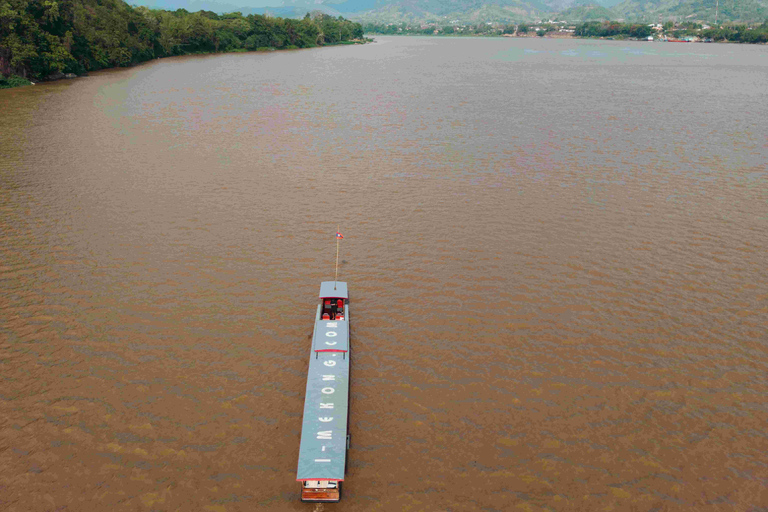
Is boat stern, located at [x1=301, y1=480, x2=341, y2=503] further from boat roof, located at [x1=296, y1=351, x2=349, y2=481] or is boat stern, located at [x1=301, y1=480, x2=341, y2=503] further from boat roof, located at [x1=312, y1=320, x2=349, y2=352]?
boat roof, located at [x1=312, y1=320, x2=349, y2=352]

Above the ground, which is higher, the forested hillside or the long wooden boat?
the forested hillside

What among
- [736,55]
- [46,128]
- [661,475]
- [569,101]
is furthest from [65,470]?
[736,55]

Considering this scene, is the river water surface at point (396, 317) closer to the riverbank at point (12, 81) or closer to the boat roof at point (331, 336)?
the boat roof at point (331, 336)

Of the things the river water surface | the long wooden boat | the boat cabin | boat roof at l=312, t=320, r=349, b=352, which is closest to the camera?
the long wooden boat

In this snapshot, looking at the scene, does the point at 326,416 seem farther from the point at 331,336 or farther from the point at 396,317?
the point at 396,317

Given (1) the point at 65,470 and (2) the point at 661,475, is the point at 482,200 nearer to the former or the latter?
(2) the point at 661,475

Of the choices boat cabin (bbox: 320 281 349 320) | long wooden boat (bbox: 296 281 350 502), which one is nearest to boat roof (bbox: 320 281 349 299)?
boat cabin (bbox: 320 281 349 320)

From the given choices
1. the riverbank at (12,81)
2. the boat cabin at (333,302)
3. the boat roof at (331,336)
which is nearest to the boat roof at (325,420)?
the boat roof at (331,336)

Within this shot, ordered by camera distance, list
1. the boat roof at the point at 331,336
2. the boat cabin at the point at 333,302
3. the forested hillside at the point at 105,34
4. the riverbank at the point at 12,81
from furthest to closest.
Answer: the forested hillside at the point at 105,34 < the riverbank at the point at 12,81 < the boat cabin at the point at 333,302 < the boat roof at the point at 331,336
